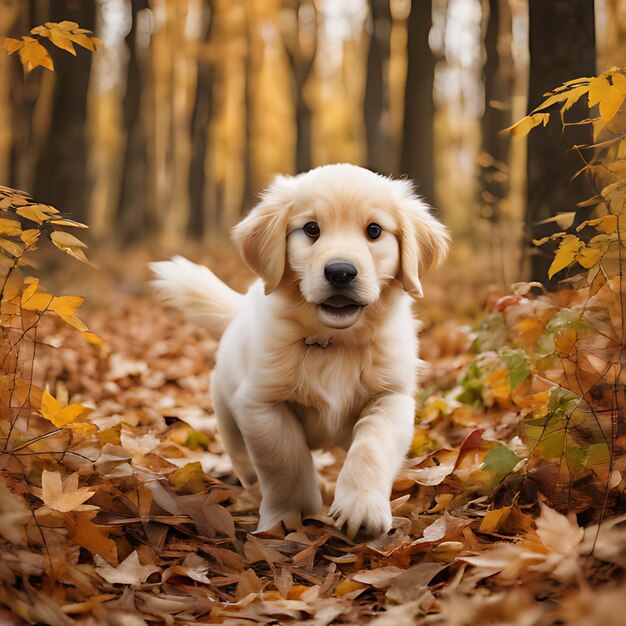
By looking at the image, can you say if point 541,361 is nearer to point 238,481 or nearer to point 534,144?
point 238,481

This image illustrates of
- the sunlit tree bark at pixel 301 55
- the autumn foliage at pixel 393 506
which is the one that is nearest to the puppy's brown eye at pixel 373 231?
the autumn foliage at pixel 393 506

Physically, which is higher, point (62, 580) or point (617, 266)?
point (617, 266)

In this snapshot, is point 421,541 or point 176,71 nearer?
point 421,541

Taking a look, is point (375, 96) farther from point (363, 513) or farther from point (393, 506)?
point (363, 513)

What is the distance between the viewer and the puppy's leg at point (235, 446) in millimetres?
3746

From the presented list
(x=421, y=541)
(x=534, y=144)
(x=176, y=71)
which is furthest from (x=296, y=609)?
(x=176, y=71)

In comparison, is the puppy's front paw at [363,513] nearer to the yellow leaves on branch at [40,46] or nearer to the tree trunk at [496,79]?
the yellow leaves on branch at [40,46]

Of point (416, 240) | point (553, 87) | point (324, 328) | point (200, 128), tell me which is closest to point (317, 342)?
point (324, 328)

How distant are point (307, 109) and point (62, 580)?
16713 millimetres

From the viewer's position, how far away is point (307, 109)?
17.8 m

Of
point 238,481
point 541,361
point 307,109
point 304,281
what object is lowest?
point 238,481

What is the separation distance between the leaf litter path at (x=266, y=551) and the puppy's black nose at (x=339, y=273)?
803 millimetres

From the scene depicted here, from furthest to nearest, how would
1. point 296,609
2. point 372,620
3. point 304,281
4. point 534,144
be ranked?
point 534,144 → point 304,281 → point 296,609 → point 372,620

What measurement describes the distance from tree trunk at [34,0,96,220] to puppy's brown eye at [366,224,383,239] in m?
8.22
